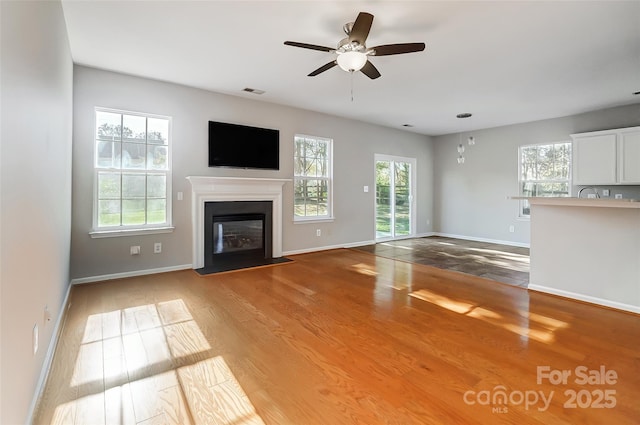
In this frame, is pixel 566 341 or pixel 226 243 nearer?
pixel 566 341

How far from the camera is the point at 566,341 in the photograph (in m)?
2.44

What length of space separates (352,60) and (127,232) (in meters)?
3.58

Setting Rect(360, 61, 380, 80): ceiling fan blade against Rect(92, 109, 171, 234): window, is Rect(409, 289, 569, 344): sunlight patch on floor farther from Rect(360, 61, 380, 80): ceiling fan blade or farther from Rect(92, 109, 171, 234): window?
Rect(92, 109, 171, 234): window

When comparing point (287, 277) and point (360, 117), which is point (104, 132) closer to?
point (287, 277)

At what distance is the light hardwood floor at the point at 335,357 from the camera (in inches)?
64.8

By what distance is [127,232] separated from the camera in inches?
163

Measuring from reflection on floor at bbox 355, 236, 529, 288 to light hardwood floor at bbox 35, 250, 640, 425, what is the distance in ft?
2.80

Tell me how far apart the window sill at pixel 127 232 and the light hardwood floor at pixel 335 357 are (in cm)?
70

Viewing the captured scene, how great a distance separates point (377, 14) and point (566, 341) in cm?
317

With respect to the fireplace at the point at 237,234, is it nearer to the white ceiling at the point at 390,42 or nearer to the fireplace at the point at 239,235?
the fireplace at the point at 239,235

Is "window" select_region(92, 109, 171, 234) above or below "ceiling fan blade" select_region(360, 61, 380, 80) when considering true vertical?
below

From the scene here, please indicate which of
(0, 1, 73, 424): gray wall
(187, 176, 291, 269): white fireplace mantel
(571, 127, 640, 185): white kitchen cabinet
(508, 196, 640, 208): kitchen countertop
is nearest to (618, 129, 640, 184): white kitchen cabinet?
(571, 127, 640, 185): white kitchen cabinet

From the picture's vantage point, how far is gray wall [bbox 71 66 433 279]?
388cm

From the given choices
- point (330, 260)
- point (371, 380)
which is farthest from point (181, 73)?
point (371, 380)
